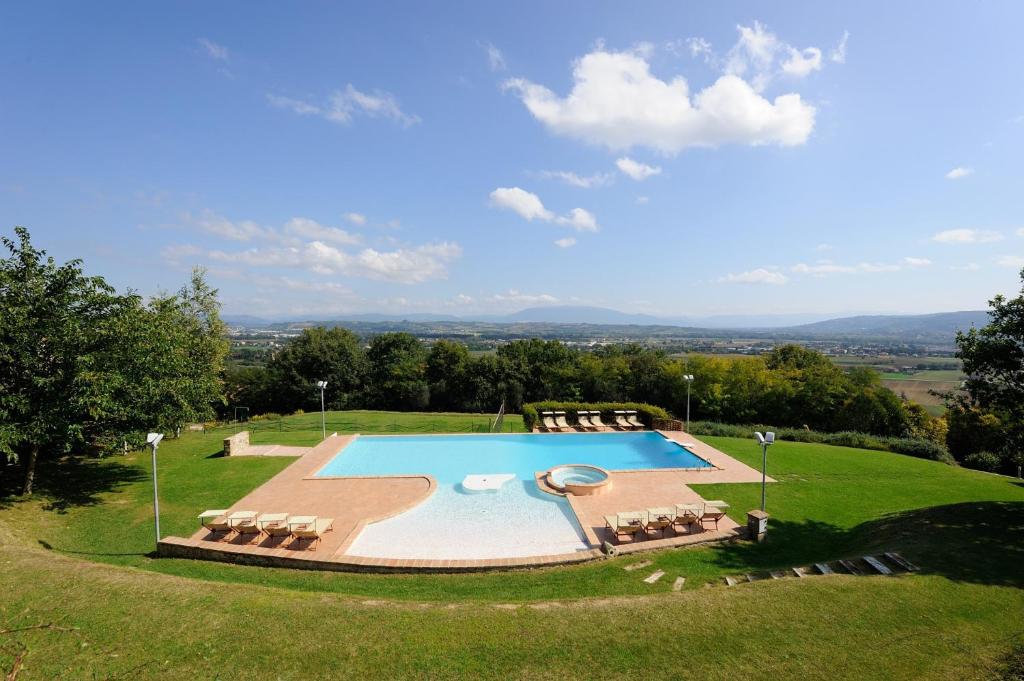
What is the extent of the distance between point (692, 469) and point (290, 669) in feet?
45.7

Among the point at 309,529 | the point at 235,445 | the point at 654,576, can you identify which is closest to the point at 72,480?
the point at 235,445

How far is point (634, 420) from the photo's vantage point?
23.9 metres

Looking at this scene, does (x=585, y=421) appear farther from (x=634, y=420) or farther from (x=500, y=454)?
(x=500, y=454)

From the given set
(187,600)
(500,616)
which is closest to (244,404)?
(187,600)

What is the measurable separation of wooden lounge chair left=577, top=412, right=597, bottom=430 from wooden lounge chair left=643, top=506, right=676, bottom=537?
479 inches

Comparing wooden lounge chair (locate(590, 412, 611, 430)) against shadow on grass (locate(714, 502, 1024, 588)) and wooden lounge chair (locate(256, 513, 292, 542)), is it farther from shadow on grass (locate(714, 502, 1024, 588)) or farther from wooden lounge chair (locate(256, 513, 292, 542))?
wooden lounge chair (locate(256, 513, 292, 542))

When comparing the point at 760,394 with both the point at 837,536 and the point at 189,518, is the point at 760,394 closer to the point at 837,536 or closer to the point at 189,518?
the point at 837,536

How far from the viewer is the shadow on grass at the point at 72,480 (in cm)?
1224

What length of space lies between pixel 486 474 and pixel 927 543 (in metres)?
11.8

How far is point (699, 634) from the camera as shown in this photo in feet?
20.5

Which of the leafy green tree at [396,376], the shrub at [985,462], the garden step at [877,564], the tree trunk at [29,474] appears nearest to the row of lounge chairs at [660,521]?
the garden step at [877,564]

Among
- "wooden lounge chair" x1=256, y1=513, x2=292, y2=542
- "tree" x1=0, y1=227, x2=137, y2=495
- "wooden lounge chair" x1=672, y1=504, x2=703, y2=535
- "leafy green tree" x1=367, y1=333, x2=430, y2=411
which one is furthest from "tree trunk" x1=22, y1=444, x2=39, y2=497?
"leafy green tree" x1=367, y1=333, x2=430, y2=411

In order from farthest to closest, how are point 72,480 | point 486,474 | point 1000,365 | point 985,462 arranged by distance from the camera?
1. point 985,462
2. point 486,474
3. point 72,480
4. point 1000,365

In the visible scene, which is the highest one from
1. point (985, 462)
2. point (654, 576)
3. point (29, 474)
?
point (29, 474)
